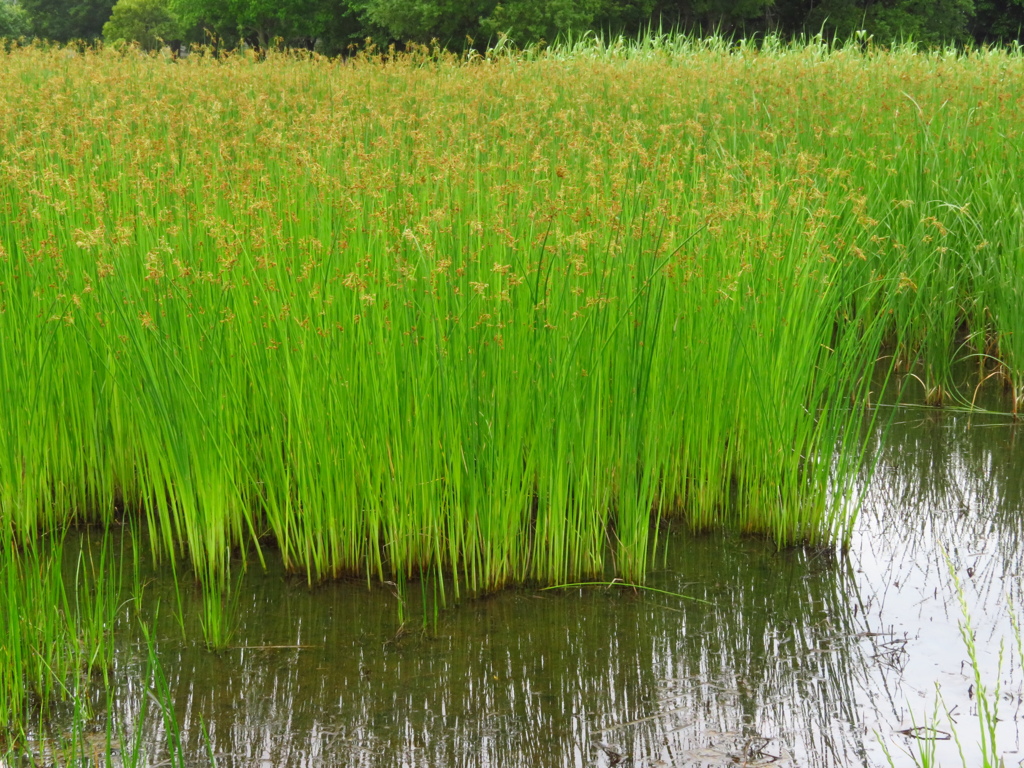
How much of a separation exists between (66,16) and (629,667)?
5580 centimetres

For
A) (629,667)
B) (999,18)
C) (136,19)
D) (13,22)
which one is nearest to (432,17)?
(999,18)

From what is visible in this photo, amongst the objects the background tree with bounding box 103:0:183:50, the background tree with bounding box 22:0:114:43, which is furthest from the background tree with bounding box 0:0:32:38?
the background tree with bounding box 103:0:183:50

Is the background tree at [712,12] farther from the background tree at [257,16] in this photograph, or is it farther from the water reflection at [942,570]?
the water reflection at [942,570]

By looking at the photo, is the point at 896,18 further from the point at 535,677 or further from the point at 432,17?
the point at 535,677

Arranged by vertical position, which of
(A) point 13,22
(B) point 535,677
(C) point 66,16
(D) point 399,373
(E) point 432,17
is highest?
(C) point 66,16

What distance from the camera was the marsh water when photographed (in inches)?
88.5

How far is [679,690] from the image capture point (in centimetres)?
249

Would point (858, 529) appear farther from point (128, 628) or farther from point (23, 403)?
point (23, 403)

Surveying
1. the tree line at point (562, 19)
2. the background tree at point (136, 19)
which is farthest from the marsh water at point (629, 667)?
the background tree at point (136, 19)

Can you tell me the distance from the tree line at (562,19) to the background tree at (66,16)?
13.8m

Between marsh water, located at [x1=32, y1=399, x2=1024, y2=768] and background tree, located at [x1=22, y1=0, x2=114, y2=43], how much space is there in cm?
5251

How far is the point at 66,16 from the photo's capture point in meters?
48.7

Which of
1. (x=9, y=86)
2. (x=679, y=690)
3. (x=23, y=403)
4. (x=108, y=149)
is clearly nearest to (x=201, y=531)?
(x=23, y=403)

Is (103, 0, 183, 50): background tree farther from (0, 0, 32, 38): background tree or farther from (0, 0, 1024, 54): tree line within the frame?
(0, 0, 32, 38): background tree
